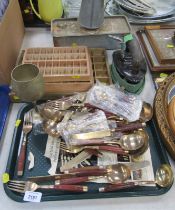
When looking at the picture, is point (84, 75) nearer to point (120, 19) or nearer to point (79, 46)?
point (79, 46)

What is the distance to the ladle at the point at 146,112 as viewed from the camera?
1.96ft

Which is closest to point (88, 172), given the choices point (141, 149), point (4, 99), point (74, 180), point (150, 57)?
point (74, 180)

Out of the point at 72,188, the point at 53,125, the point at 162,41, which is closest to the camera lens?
the point at 72,188

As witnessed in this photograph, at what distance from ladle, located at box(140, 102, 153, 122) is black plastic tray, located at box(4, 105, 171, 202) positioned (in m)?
0.02

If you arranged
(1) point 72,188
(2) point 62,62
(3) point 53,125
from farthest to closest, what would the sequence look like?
(2) point 62,62 < (3) point 53,125 < (1) point 72,188

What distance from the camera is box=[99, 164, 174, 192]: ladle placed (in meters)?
0.48

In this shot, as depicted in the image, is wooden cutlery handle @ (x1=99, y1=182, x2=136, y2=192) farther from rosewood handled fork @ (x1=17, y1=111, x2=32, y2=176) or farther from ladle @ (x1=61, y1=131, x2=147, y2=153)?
rosewood handled fork @ (x1=17, y1=111, x2=32, y2=176)

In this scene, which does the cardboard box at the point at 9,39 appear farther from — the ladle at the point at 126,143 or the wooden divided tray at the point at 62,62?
the ladle at the point at 126,143

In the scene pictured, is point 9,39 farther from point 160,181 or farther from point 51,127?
point 160,181

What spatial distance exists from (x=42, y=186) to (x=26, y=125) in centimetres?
17


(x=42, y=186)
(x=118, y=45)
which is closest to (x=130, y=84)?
(x=118, y=45)

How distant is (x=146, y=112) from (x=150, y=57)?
0.77ft

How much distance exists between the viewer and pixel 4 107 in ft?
2.12

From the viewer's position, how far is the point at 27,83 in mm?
489
